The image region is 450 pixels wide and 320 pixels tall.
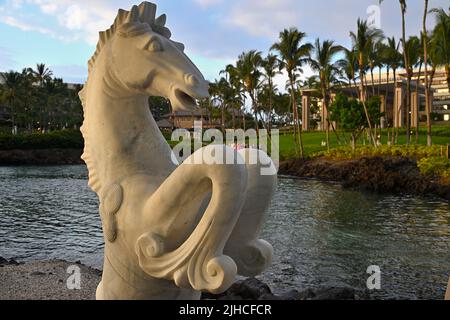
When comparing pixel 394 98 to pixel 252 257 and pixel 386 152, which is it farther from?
pixel 252 257

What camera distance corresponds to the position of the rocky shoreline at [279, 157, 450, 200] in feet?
64.9

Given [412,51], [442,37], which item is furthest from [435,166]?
[412,51]

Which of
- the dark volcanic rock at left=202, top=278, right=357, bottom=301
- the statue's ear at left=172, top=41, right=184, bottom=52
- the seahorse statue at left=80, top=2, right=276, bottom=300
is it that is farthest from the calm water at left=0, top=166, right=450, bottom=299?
the statue's ear at left=172, top=41, right=184, bottom=52

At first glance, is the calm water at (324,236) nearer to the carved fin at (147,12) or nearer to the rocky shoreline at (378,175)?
the rocky shoreline at (378,175)

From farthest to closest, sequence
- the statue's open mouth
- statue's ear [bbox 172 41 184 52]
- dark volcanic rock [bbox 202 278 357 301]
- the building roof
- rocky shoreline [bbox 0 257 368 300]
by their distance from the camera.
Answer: the building roof
dark volcanic rock [bbox 202 278 357 301]
rocky shoreline [bbox 0 257 368 300]
statue's ear [bbox 172 41 184 52]
the statue's open mouth

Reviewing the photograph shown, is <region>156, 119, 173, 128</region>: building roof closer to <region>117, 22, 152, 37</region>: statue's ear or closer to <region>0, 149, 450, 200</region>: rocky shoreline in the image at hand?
<region>0, 149, 450, 200</region>: rocky shoreline

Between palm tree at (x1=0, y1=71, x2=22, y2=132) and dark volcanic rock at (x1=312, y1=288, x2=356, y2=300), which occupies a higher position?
palm tree at (x1=0, y1=71, x2=22, y2=132)

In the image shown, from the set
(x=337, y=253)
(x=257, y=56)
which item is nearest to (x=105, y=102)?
(x=337, y=253)

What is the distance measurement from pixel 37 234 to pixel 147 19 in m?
10.3

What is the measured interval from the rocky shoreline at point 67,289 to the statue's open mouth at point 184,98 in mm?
4101

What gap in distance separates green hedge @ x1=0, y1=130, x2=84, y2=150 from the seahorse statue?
4053cm

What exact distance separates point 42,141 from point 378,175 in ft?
101

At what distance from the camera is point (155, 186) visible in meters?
2.36
